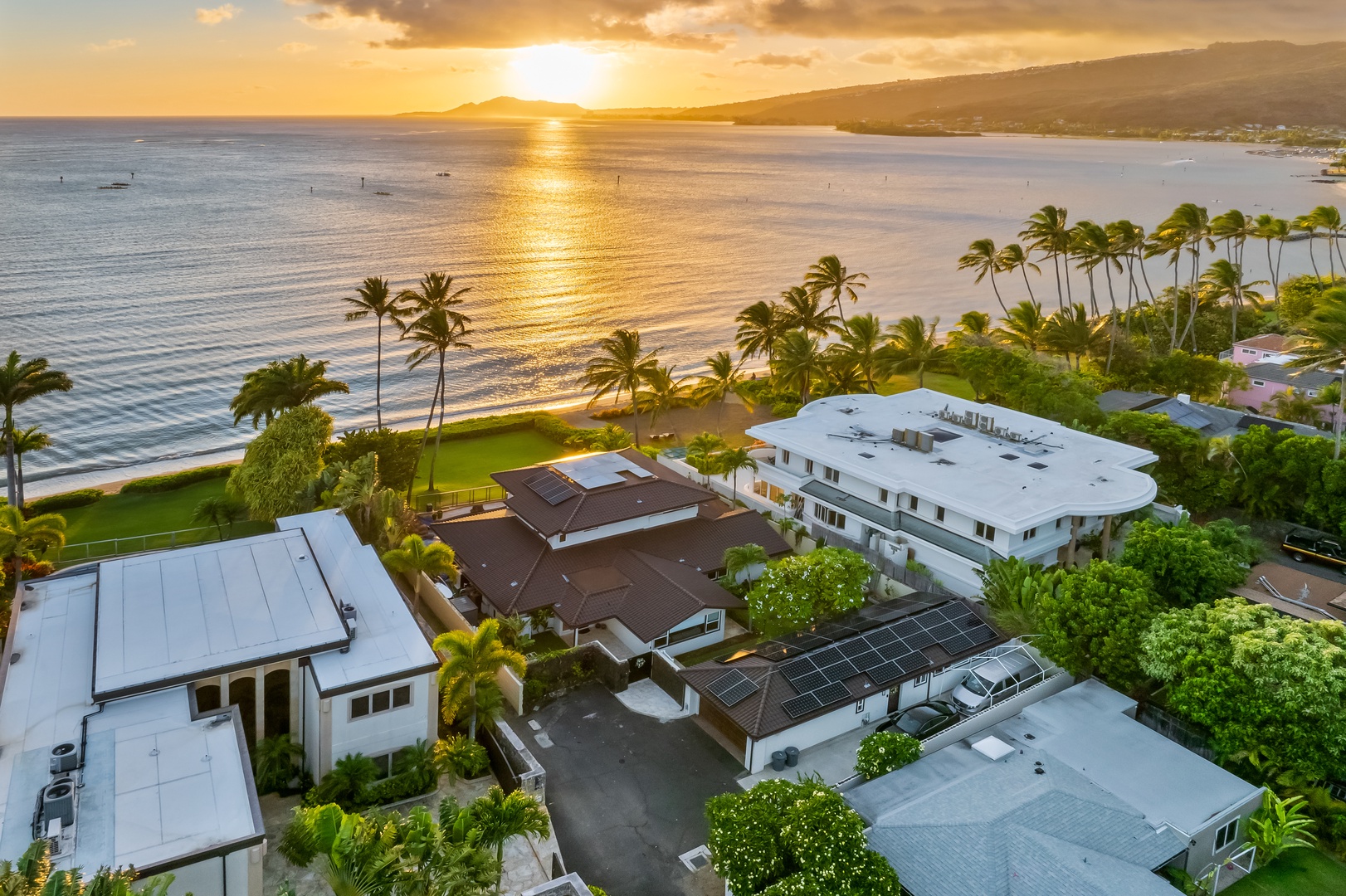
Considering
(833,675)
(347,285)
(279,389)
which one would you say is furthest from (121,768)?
(347,285)

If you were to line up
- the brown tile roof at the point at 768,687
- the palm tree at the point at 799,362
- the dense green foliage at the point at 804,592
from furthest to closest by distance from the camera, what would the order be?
the palm tree at the point at 799,362
the dense green foliage at the point at 804,592
the brown tile roof at the point at 768,687

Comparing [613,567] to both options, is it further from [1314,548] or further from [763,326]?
[763,326]

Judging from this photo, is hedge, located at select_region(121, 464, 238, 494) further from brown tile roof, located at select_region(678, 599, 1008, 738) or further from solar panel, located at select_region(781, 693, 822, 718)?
solar panel, located at select_region(781, 693, 822, 718)

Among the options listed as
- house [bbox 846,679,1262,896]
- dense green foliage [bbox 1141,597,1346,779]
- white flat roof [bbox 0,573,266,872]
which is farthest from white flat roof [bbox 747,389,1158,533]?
white flat roof [bbox 0,573,266,872]

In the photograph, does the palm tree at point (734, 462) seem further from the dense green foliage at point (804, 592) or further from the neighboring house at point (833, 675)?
the neighboring house at point (833, 675)

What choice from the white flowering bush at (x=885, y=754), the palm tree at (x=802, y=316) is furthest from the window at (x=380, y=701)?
the palm tree at (x=802, y=316)

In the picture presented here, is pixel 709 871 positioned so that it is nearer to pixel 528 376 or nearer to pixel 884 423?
pixel 884 423

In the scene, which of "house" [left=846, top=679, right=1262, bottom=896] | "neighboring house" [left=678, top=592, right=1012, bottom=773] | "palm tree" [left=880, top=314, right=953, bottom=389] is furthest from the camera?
"palm tree" [left=880, top=314, right=953, bottom=389]
